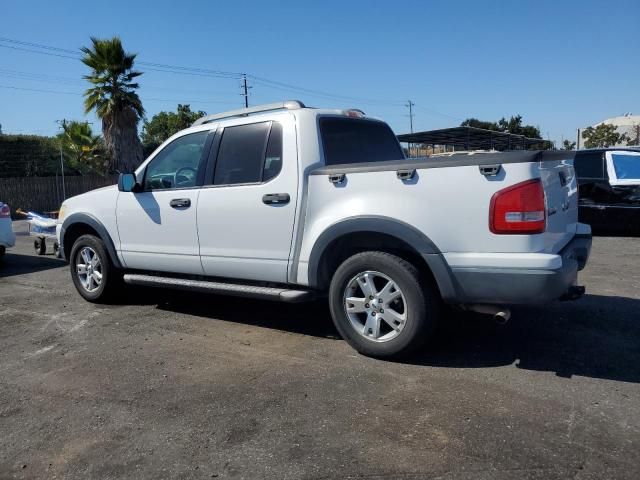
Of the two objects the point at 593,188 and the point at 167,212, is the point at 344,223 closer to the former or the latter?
the point at 167,212

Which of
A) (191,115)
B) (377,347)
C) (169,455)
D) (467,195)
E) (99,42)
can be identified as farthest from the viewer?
(191,115)

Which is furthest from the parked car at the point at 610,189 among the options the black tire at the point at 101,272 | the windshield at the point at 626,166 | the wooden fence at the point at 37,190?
the wooden fence at the point at 37,190

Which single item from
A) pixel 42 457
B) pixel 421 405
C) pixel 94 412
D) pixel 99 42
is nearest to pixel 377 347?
pixel 421 405

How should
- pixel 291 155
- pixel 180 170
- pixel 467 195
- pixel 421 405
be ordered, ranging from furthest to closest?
1. pixel 180 170
2. pixel 291 155
3. pixel 467 195
4. pixel 421 405

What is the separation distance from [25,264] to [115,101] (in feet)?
52.6

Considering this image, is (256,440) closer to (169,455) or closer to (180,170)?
(169,455)

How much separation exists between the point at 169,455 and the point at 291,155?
255 centimetres

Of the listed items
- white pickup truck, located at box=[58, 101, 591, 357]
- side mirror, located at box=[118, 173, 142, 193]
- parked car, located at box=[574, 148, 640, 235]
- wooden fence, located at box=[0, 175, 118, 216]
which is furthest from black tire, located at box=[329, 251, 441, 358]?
wooden fence, located at box=[0, 175, 118, 216]

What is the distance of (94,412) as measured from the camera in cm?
355

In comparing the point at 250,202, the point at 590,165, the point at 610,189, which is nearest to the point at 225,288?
the point at 250,202

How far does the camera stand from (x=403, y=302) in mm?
4117

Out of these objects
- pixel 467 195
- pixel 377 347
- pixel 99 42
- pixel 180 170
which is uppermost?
pixel 99 42

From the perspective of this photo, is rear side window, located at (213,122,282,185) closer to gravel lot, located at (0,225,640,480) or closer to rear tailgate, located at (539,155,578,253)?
gravel lot, located at (0,225,640,480)

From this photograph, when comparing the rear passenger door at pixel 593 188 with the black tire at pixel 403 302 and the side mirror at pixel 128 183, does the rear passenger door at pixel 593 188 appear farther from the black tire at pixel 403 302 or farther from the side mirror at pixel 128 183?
the side mirror at pixel 128 183
